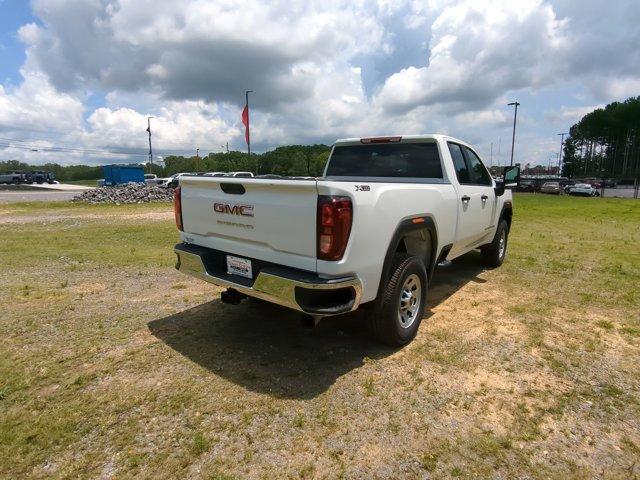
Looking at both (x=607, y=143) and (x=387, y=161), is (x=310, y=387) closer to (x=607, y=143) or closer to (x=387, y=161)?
(x=387, y=161)

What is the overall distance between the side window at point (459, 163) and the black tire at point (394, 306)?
5.45 feet

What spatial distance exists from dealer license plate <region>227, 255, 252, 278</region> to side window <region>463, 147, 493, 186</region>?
3.28 metres

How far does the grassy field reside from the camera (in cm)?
233

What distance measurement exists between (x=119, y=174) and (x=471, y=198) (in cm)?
3736

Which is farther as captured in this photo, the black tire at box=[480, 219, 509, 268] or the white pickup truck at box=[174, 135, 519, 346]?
the black tire at box=[480, 219, 509, 268]

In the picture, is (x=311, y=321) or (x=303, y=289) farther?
(x=311, y=321)

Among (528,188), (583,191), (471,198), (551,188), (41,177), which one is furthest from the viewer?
(41,177)

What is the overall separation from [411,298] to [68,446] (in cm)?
282

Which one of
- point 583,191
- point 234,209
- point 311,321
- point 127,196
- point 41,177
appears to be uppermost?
point 234,209

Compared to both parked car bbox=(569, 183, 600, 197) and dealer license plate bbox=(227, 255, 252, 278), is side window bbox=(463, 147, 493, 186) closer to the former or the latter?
dealer license plate bbox=(227, 255, 252, 278)

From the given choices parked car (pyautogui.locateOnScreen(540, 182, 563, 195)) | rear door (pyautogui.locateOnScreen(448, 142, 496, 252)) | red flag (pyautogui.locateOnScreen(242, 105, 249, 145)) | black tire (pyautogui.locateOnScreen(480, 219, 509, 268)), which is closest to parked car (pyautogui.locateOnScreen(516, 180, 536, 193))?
parked car (pyautogui.locateOnScreen(540, 182, 563, 195))

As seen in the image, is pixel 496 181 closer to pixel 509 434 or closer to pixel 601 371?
pixel 601 371

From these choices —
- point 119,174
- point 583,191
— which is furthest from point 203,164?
point 583,191

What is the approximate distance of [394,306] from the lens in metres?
3.40
